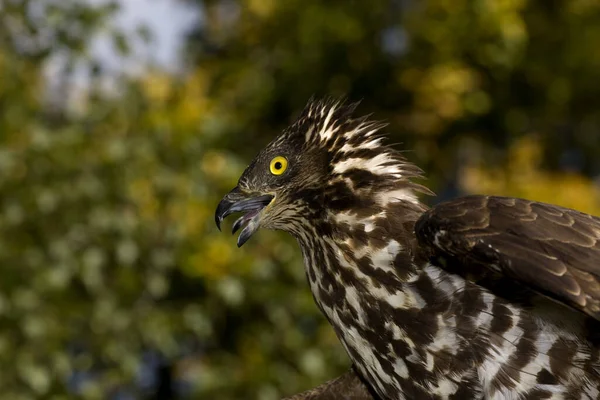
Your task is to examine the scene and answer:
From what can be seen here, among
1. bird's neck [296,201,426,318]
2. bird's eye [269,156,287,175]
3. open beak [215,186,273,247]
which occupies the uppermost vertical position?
bird's eye [269,156,287,175]

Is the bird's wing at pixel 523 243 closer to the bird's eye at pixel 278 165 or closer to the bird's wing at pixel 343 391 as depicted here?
the bird's eye at pixel 278 165

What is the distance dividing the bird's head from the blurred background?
246 centimetres

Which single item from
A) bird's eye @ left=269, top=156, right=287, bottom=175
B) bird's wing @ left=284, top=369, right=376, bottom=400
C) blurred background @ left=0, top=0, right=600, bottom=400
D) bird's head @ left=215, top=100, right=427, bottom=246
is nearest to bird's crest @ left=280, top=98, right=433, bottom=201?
bird's head @ left=215, top=100, right=427, bottom=246

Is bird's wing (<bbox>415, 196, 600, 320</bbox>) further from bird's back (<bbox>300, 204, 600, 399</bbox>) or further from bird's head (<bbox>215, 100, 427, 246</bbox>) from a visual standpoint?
bird's head (<bbox>215, 100, 427, 246</bbox>)

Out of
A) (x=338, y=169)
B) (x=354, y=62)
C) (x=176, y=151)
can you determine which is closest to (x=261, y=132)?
(x=354, y=62)

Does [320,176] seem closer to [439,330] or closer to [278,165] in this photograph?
[278,165]

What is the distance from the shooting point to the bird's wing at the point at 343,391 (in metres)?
3.82

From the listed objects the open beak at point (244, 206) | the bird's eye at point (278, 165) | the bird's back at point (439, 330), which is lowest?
the bird's back at point (439, 330)

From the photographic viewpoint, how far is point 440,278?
3.14m

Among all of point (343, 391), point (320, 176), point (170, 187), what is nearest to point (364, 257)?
point (320, 176)

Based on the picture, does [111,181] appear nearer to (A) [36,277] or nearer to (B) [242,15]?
(A) [36,277]

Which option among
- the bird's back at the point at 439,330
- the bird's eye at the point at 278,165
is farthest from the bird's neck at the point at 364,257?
the bird's eye at the point at 278,165

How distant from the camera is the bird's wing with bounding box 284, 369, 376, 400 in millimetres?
3816

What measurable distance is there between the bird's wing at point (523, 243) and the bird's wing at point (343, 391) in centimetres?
92
